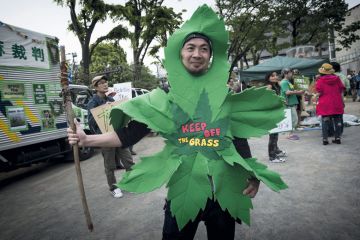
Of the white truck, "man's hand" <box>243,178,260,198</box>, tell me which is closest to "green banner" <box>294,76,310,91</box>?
the white truck

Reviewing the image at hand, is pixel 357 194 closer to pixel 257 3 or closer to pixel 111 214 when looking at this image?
pixel 111 214

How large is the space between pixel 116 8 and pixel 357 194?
1301 centimetres

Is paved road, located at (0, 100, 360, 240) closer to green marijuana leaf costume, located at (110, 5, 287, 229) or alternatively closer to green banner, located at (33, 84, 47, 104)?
green marijuana leaf costume, located at (110, 5, 287, 229)

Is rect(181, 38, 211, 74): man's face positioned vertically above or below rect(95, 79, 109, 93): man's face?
below

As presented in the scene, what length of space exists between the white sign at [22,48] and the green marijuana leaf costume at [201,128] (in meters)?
5.24

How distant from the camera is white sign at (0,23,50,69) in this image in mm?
5555

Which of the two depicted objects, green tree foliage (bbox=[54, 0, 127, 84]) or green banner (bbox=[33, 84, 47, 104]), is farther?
green tree foliage (bbox=[54, 0, 127, 84])

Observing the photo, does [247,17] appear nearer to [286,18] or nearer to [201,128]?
[286,18]

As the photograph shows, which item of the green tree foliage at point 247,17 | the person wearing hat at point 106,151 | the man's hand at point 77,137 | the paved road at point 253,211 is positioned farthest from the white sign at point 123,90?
the green tree foliage at point 247,17

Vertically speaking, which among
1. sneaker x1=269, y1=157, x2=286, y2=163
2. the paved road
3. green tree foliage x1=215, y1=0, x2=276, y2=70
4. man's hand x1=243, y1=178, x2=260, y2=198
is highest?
green tree foliage x1=215, y1=0, x2=276, y2=70

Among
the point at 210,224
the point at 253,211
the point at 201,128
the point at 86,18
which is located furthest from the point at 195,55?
the point at 86,18

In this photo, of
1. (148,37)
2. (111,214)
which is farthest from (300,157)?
(148,37)

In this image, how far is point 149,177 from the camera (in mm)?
1486

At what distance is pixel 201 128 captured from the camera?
A: 4.98 feet
